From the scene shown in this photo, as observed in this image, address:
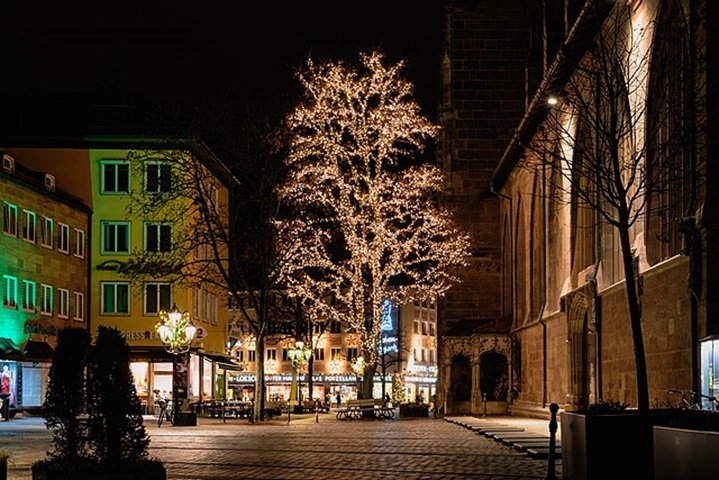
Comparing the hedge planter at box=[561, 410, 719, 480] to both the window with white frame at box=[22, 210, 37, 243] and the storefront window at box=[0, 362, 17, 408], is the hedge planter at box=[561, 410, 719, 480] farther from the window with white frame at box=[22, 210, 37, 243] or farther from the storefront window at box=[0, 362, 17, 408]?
the window with white frame at box=[22, 210, 37, 243]

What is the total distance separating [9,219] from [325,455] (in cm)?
3486

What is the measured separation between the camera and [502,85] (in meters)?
59.4

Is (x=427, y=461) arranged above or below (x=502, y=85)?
below

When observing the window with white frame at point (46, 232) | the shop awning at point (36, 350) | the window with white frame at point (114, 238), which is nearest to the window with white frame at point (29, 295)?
the shop awning at point (36, 350)

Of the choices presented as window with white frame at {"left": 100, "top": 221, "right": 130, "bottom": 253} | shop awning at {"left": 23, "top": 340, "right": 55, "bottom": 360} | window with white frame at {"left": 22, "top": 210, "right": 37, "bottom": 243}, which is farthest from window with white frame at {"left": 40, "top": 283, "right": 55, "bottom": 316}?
window with white frame at {"left": 100, "top": 221, "right": 130, "bottom": 253}

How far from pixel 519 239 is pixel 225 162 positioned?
504 inches

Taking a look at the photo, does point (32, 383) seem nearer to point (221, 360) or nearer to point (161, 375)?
point (161, 375)

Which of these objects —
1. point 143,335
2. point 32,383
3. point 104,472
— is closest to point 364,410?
point 32,383

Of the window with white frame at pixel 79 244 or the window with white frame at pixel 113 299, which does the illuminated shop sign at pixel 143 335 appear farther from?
the window with white frame at pixel 79 244

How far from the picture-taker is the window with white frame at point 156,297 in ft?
222

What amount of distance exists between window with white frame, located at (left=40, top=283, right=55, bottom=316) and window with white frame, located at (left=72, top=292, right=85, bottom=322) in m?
3.06

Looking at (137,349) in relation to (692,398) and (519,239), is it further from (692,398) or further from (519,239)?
(692,398)

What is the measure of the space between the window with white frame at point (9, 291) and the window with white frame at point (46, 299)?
12.3 feet

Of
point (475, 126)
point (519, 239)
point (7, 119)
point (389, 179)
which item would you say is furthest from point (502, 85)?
point (7, 119)
